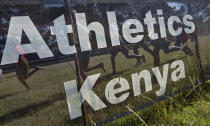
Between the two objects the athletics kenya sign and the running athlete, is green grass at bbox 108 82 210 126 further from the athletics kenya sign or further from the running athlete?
the running athlete

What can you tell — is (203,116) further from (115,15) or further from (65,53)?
(65,53)

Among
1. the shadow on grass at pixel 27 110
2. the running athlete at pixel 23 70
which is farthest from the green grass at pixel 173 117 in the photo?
the running athlete at pixel 23 70

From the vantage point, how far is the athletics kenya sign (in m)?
1.74

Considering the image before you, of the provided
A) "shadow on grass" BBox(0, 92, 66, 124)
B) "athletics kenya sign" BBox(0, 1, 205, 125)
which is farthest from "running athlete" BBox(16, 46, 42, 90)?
"shadow on grass" BBox(0, 92, 66, 124)

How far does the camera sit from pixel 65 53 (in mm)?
1927

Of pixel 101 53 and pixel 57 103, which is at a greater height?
pixel 101 53

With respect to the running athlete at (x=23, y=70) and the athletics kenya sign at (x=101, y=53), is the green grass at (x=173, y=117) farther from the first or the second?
the running athlete at (x=23, y=70)

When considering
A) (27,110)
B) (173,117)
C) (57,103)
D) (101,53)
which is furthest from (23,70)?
(173,117)

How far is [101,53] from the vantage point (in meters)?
2.20

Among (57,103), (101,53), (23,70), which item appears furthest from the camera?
(101,53)

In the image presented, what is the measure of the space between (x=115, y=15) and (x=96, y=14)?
0.92 ft

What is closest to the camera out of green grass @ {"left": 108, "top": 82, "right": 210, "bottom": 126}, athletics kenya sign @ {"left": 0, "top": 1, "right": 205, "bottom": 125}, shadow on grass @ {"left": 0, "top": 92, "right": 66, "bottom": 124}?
shadow on grass @ {"left": 0, "top": 92, "right": 66, "bottom": 124}

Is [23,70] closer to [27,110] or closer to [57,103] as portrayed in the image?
[27,110]

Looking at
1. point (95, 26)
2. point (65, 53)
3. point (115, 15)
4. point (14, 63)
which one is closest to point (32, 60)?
point (14, 63)
